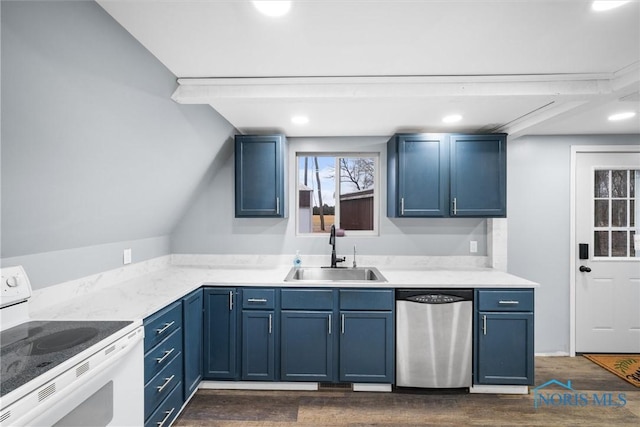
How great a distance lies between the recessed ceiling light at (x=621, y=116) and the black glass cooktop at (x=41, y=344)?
389 centimetres

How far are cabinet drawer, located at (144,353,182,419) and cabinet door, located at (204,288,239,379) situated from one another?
359 mm

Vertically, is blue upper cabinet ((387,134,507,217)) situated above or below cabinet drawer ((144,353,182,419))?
above

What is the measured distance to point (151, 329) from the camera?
175 cm

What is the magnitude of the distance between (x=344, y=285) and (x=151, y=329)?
140cm

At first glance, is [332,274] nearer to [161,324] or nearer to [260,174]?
[260,174]

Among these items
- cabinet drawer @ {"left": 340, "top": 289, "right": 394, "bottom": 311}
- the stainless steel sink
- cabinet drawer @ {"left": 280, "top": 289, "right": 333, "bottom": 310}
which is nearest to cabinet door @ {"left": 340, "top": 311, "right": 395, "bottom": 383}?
cabinet drawer @ {"left": 340, "top": 289, "right": 394, "bottom": 311}

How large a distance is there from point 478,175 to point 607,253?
173cm

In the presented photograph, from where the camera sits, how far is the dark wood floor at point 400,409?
2174mm

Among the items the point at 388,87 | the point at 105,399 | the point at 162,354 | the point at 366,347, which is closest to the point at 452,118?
the point at 388,87

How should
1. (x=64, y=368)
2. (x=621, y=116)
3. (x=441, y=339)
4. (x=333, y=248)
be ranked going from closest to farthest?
(x=64, y=368)
(x=441, y=339)
(x=621, y=116)
(x=333, y=248)

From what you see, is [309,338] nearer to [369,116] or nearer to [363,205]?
[363,205]

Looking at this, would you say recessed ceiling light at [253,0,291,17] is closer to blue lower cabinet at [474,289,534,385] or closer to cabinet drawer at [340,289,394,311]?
cabinet drawer at [340,289,394,311]

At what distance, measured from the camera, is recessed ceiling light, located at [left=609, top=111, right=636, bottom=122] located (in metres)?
2.51

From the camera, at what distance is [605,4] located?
1.24 metres
